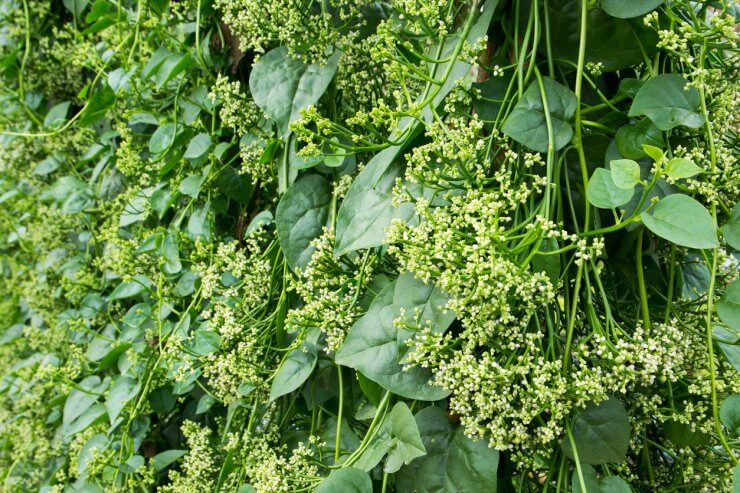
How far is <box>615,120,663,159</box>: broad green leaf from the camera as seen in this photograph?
2.32 feet

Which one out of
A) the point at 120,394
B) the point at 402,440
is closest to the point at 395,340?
the point at 402,440

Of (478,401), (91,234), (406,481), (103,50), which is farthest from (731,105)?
(91,234)

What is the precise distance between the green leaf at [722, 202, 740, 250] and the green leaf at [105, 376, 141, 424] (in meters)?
1.02

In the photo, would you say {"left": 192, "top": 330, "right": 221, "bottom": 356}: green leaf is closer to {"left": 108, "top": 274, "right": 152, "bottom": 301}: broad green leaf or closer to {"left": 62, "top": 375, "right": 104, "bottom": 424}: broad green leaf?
{"left": 108, "top": 274, "right": 152, "bottom": 301}: broad green leaf

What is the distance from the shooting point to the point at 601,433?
70 cm

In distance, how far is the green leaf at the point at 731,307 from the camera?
652 mm

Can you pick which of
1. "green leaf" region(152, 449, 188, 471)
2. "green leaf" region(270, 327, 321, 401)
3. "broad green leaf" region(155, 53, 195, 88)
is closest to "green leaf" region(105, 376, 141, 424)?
"green leaf" region(152, 449, 188, 471)

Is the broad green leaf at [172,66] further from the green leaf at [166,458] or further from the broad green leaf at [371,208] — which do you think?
the green leaf at [166,458]

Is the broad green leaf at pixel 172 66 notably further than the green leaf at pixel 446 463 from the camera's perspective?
Yes

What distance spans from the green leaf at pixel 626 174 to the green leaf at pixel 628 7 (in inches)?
7.8

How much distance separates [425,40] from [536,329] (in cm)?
42

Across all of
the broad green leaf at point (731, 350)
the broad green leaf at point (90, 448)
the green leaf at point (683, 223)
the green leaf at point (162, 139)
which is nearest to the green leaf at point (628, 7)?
the green leaf at point (683, 223)

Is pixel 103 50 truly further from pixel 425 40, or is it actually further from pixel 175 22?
pixel 425 40

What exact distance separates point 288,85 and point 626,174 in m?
0.54
